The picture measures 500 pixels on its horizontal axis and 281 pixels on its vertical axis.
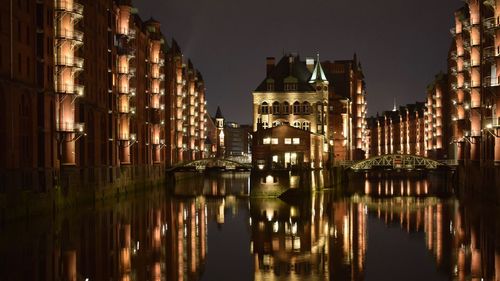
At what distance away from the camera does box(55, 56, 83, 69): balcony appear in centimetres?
5609

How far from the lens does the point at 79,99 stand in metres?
62.3

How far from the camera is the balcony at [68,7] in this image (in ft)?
183

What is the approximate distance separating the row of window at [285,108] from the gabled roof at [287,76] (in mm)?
1974

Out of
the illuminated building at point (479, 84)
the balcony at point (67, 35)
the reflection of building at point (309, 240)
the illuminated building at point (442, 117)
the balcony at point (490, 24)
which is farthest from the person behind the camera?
the illuminated building at point (442, 117)

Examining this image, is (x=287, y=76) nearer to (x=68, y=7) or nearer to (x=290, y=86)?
(x=290, y=86)

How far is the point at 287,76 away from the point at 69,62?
47.6m

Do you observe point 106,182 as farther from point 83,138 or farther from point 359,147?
point 359,147

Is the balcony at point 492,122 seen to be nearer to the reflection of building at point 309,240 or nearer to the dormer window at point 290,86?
the reflection of building at point 309,240

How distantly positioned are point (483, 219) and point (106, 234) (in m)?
25.6

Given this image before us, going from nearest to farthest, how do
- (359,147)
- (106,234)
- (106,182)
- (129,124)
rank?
(106,234), (106,182), (129,124), (359,147)

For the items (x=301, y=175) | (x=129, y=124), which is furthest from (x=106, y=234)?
(x=129, y=124)

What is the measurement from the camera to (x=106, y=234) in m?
41.9

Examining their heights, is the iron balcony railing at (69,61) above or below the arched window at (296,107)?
above

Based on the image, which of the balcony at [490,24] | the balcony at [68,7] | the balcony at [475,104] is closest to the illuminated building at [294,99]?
the balcony at [475,104]
